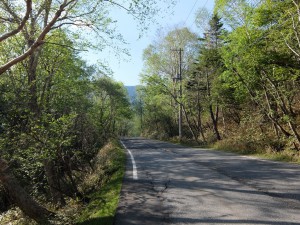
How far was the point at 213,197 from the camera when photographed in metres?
7.29

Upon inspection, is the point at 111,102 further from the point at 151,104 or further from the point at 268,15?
the point at 268,15

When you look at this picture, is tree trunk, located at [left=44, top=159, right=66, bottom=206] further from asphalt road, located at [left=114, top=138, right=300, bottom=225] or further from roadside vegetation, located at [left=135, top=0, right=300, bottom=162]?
roadside vegetation, located at [left=135, top=0, right=300, bottom=162]

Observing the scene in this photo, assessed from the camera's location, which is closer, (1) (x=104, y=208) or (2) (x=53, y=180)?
(1) (x=104, y=208)

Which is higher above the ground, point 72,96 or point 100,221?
point 72,96

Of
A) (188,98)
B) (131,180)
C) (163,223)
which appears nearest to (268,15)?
(131,180)

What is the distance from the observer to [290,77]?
55.1 ft

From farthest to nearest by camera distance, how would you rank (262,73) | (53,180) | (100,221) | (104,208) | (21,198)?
(262,73) → (53,180) → (21,198) → (104,208) → (100,221)

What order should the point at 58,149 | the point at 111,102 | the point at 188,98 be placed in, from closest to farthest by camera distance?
the point at 58,149, the point at 188,98, the point at 111,102

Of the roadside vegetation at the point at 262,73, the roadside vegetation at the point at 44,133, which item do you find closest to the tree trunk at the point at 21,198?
the roadside vegetation at the point at 44,133

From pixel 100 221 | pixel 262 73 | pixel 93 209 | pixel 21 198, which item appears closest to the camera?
pixel 100 221

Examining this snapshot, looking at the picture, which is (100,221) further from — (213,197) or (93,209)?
(213,197)

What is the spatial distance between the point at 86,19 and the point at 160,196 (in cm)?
612

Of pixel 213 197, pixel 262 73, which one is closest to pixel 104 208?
pixel 213 197

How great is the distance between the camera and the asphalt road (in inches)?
226
